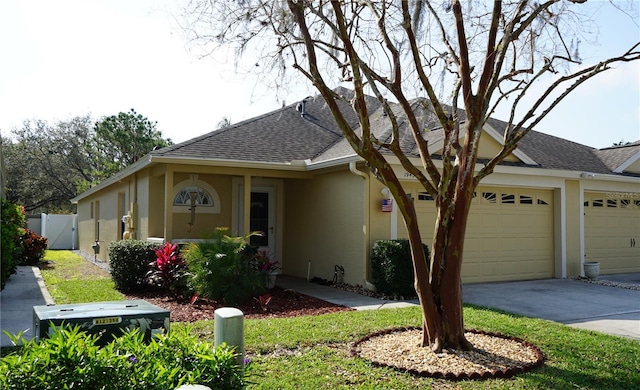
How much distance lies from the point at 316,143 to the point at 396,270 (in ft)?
16.8

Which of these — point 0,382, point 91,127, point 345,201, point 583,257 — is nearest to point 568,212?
point 583,257

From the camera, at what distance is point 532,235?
13.1 metres

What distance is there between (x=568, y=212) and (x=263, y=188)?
814 cm

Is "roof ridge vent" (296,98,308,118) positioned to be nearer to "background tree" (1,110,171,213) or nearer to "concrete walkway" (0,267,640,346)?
"concrete walkway" (0,267,640,346)

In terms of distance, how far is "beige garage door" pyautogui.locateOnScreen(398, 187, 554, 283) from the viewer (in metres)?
12.1

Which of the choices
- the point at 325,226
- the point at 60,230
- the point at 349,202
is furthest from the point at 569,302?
the point at 60,230

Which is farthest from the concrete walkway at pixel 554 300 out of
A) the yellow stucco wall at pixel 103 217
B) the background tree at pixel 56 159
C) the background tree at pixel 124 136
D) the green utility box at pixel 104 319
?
the background tree at pixel 56 159

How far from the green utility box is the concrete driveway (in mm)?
6383

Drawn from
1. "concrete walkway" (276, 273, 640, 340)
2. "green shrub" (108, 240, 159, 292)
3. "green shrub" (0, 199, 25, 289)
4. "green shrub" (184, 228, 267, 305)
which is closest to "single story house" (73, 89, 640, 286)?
"green shrub" (108, 240, 159, 292)

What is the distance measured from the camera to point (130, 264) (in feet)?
34.5

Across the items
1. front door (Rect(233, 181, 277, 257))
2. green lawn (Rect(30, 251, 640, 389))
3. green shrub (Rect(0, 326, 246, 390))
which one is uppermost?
front door (Rect(233, 181, 277, 257))

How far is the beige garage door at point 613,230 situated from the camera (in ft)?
46.6

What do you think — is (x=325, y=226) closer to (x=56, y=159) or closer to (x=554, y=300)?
(x=554, y=300)

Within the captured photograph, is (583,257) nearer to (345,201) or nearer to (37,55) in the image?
(345,201)
